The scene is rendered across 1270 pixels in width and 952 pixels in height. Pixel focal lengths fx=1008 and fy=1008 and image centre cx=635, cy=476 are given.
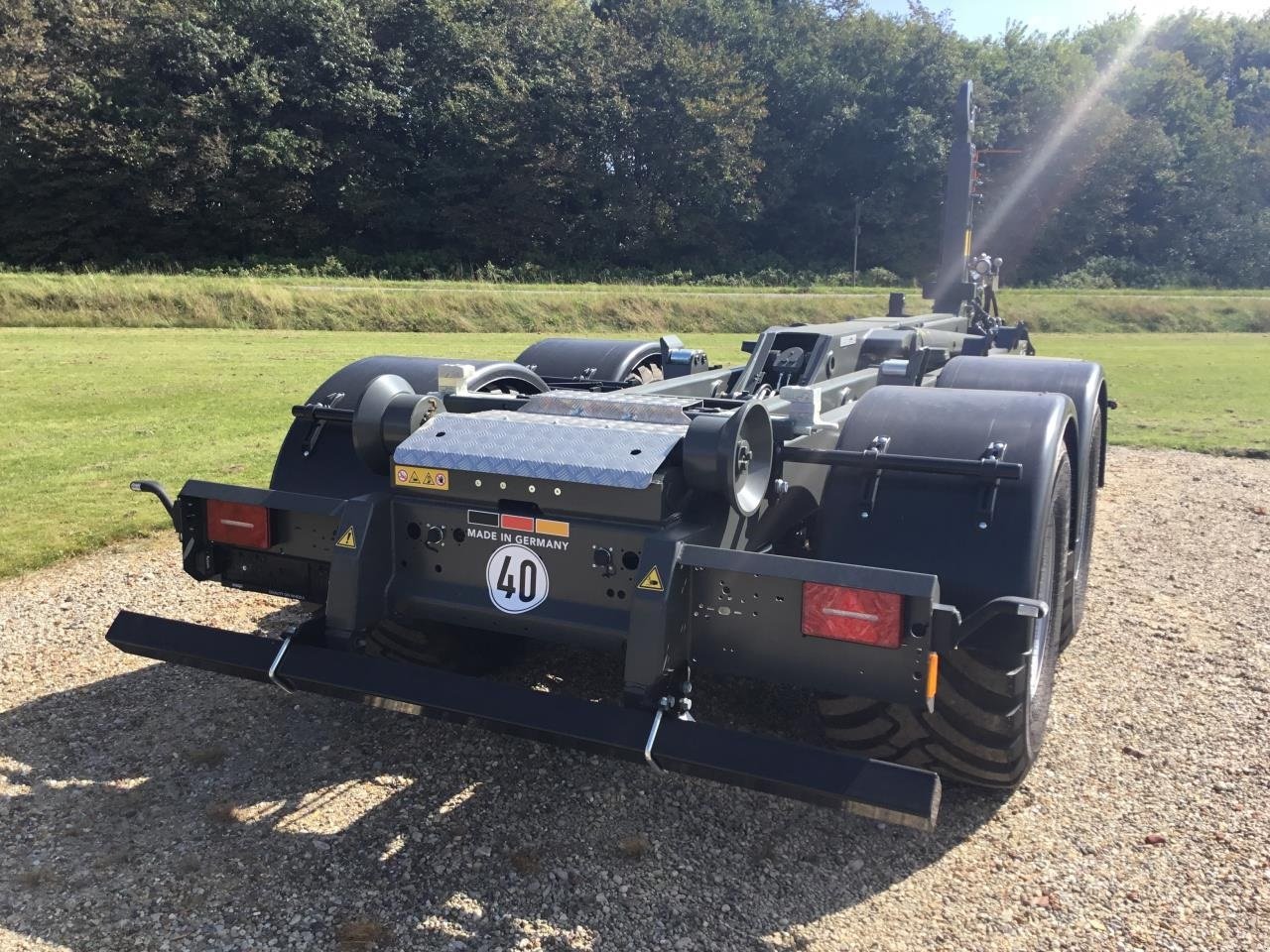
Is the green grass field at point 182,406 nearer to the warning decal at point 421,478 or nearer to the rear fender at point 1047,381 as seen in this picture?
the warning decal at point 421,478

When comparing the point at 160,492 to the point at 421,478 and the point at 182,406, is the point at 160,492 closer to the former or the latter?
the point at 421,478

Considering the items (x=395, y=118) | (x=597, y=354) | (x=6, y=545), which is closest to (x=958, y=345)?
(x=597, y=354)

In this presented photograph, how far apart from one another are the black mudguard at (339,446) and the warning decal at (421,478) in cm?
80

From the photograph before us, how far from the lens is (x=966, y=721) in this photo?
3156 mm

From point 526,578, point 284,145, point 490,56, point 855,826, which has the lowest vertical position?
point 855,826

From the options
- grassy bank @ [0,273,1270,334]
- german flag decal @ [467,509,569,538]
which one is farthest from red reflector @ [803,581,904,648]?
grassy bank @ [0,273,1270,334]

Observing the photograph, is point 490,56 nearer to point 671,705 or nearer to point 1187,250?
point 1187,250

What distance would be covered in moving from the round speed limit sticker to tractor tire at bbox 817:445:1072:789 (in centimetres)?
98

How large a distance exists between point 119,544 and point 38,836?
3.90 meters

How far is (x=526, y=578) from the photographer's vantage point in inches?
130

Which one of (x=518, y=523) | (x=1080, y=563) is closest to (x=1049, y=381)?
(x=1080, y=563)

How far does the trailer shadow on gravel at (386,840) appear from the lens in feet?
9.45

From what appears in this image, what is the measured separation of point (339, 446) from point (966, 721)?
2.81 meters

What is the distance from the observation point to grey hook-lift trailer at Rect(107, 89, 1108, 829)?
9.32 feet
